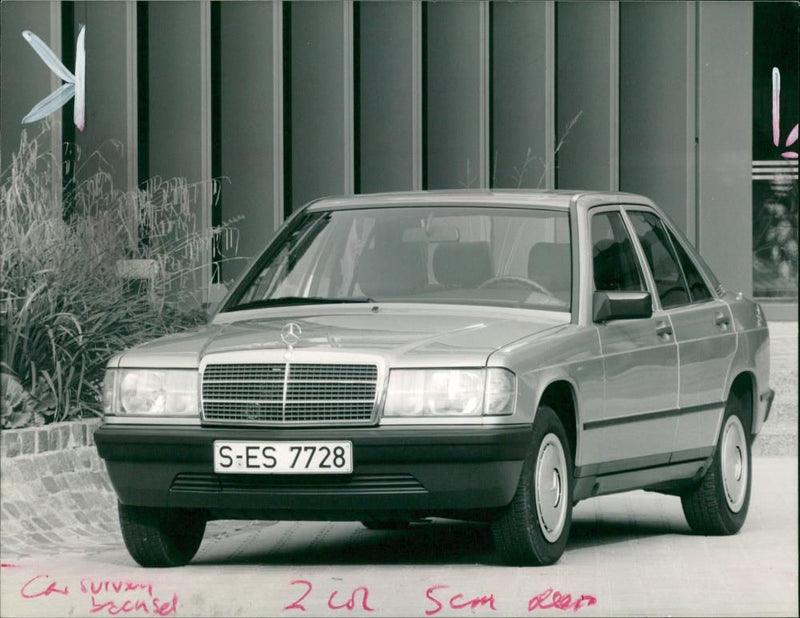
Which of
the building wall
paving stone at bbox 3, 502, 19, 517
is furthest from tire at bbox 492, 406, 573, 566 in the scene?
the building wall

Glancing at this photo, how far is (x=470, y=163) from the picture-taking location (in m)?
20.0

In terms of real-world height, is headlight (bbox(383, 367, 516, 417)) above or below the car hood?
below

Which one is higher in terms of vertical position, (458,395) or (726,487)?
(458,395)

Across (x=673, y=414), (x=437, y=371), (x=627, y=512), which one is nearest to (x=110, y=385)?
(x=437, y=371)

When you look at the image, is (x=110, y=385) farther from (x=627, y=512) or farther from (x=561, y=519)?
(x=627, y=512)

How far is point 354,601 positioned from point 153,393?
1.49 meters

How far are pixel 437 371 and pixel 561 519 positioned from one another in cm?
100

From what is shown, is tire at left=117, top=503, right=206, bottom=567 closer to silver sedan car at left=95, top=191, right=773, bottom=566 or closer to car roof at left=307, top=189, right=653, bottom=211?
silver sedan car at left=95, top=191, right=773, bottom=566

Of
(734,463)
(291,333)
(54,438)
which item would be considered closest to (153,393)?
(291,333)

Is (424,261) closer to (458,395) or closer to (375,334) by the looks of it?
(375,334)

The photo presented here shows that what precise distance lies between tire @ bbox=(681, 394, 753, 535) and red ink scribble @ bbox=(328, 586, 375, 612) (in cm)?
272

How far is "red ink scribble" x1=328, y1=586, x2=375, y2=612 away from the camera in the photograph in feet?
25.3

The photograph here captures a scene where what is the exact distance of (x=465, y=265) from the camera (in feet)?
31.7

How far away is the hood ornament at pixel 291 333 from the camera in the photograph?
8719 mm
